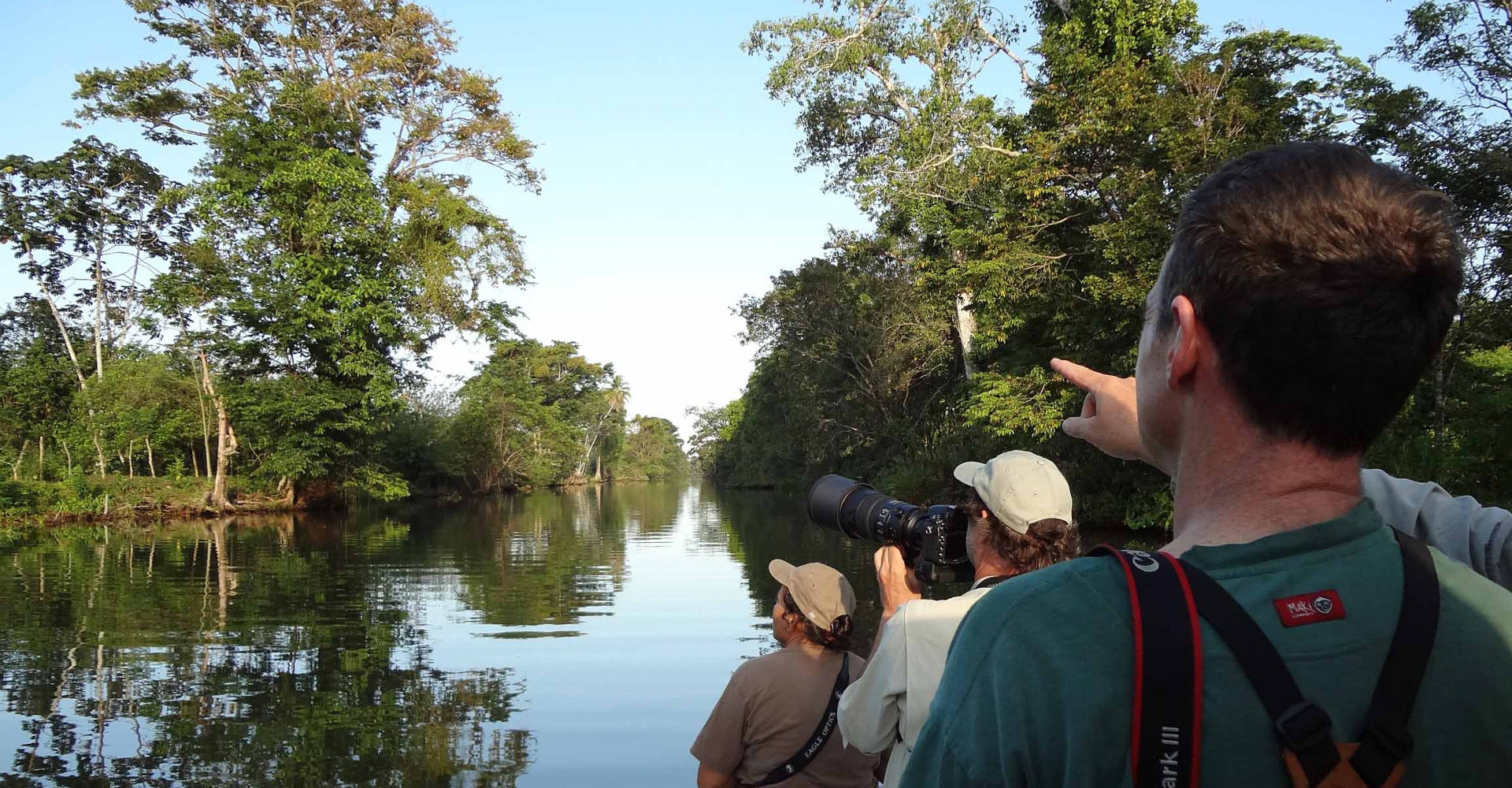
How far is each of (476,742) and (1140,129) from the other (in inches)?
525

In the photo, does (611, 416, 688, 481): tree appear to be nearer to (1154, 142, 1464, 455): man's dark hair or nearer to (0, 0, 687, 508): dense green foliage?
(0, 0, 687, 508): dense green foliage

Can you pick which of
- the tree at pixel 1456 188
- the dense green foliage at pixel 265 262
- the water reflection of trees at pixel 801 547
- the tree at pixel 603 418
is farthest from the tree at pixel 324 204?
the tree at pixel 603 418

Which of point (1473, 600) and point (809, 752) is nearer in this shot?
point (1473, 600)

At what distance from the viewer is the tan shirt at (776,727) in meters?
3.25

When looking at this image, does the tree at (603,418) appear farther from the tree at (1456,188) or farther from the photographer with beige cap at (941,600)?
the photographer with beige cap at (941,600)

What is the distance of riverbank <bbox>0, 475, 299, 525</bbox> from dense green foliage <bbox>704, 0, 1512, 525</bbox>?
16600mm

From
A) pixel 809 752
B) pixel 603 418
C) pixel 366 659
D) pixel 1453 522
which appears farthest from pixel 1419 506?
pixel 603 418

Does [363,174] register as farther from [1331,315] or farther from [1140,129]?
[1331,315]

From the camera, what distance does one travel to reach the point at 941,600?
240 cm

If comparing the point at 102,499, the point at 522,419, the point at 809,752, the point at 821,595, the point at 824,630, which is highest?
the point at 522,419

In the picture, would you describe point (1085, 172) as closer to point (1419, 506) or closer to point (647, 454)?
point (1419, 506)

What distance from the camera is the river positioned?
5594mm

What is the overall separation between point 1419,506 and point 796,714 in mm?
2261

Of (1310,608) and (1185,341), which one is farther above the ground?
(1185,341)
